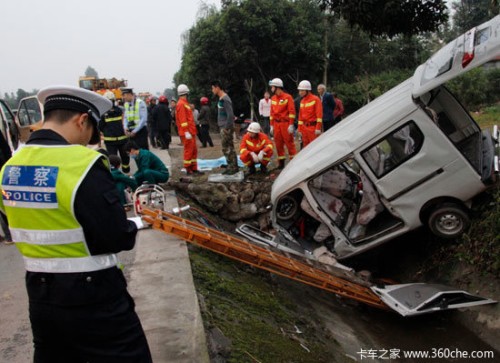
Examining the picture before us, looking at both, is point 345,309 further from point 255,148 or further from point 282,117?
point 282,117

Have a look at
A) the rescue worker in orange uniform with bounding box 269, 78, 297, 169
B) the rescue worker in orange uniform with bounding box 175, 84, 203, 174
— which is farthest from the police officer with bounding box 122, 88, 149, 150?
the rescue worker in orange uniform with bounding box 269, 78, 297, 169

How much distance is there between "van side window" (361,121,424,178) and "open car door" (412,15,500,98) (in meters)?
0.49

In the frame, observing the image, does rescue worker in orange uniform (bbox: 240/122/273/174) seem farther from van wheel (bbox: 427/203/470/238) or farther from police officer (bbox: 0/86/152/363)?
police officer (bbox: 0/86/152/363)

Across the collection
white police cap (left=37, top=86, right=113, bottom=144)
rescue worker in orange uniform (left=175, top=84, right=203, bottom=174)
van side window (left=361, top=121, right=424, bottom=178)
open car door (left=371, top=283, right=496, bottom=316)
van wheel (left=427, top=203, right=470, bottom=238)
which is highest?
rescue worker in orange uniform (left=175, top=84, right=203, bottom=174)

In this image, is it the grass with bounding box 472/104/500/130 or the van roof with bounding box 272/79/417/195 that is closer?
the van roof with bounding box 272/79/417/195

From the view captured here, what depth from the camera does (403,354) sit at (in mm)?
4652

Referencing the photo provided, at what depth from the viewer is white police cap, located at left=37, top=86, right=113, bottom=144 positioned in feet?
5.96

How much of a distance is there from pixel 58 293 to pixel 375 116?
4471 mm

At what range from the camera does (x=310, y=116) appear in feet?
26.8

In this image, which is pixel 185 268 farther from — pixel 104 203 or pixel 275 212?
pixel 104 203

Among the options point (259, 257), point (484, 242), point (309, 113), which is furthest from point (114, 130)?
point (484, 242)

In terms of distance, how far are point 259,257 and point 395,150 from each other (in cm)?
230

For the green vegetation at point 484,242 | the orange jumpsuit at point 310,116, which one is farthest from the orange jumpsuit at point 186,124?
the green vegetation at point 484,242

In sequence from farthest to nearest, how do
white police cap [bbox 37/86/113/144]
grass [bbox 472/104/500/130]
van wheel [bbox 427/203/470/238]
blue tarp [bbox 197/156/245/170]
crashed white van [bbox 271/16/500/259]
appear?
1. grass [bbox 472/104/500/130]
2. blue tarp [bbox 197/156/245/170]
3. van wheel [bbox 427/203/470/238]
4. crashed white van [bbox 271/16/500/259]
5. white police cap [bbox 37/86/113/144]
